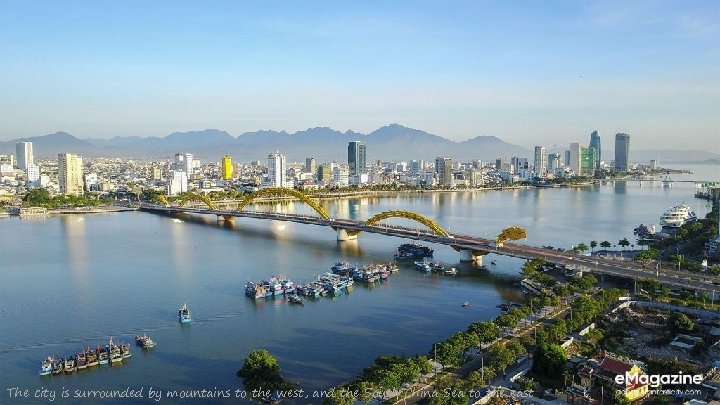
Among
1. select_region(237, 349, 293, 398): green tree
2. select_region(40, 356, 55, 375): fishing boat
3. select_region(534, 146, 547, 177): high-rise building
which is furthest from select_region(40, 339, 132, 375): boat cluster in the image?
select_region(534, 146, 547, 177): high-rise building

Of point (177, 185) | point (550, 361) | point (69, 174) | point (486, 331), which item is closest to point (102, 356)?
point (486, 331)

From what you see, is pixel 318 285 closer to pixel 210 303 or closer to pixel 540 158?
pixel 210 303

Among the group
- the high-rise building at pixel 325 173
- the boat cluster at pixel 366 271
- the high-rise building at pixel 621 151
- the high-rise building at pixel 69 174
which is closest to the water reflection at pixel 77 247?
the boat cluster at pixel 366 271

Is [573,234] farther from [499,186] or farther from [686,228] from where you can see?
[499,186]

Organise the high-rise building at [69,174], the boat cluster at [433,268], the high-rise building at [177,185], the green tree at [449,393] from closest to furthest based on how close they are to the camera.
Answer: the green tree at [449,393], the boat cluster at [433,268], the high-rise building at [69,174], the high-rise building at [177,185]

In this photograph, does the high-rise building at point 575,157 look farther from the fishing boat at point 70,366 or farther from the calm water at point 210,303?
the fishing boat at point 70,366
